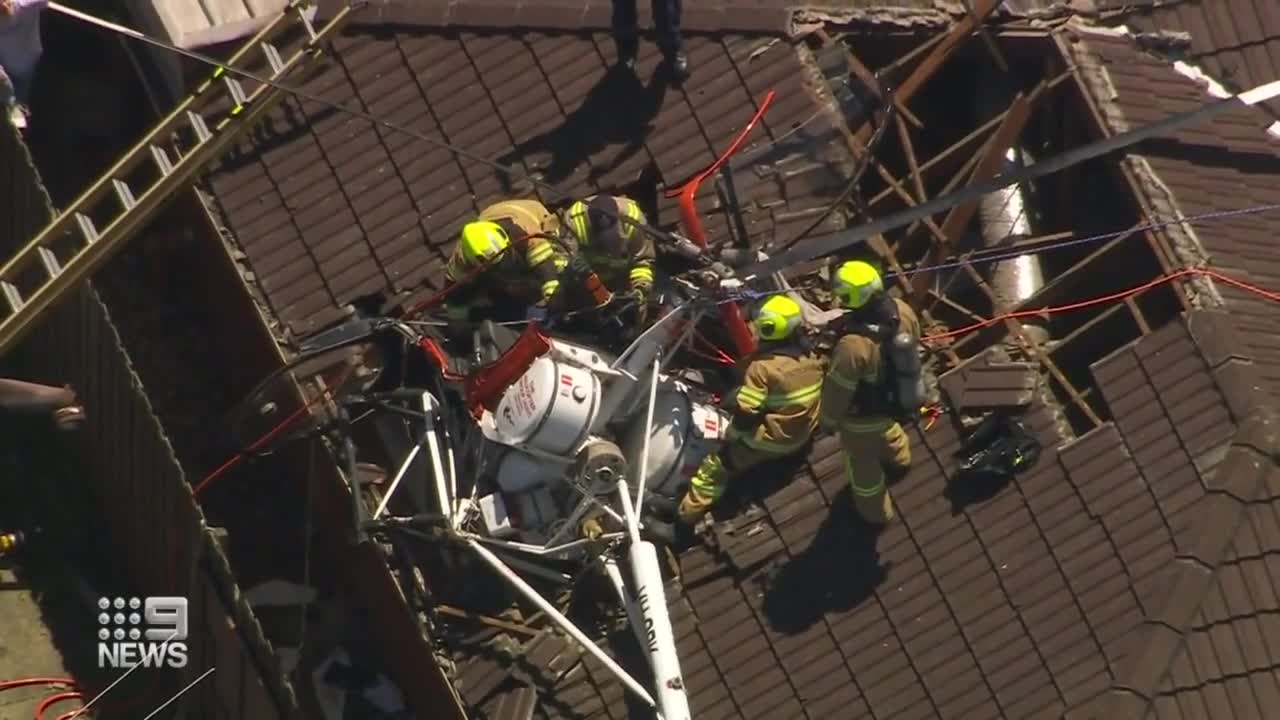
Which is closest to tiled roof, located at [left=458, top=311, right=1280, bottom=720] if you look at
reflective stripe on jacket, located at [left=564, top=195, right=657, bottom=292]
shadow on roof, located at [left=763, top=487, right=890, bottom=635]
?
shadow on roof, located at [left=763, top=487, right=890, bottom=635]

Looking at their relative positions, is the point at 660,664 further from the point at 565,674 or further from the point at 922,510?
the point at 922,510

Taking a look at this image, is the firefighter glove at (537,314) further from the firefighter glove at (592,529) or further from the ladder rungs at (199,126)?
the ladder rungs at (199,126)

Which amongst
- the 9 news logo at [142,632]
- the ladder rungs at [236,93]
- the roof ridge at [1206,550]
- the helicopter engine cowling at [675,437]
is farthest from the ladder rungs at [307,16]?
the roof ridge at [1206,550]

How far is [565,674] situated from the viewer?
17312mm

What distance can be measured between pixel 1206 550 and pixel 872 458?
3.16 meters

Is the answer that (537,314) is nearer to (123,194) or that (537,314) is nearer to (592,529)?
(592,529)

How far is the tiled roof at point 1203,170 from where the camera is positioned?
1747 cm

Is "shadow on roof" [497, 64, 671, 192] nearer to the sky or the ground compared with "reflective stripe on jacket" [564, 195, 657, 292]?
nearer to the sky

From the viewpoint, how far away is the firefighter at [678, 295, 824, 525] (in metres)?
17.0

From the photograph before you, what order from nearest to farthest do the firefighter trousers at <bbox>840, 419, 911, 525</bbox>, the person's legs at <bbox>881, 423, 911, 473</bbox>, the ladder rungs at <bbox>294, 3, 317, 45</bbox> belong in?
1. the firefighter trousers at <bbox>840, 419, 911, 525</bbox>
2. the person's legs at <bbox>881, 423, 911, 473</bbox>
3. the ladder rungs at <bbox>294, 3, 317, 45</bbox>

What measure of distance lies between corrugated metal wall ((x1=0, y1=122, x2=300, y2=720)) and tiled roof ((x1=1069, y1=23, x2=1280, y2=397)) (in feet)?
33.4

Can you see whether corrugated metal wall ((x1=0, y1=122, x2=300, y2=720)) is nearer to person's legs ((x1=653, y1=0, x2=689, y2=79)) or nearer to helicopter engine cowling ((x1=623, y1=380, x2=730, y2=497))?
helicopter engine cowling ((x1=623, y1=380, x2=730, y2=497))

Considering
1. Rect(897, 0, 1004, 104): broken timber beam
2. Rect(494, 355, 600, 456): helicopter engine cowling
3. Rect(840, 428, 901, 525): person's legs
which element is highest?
Rect(897, 0, 1004, 104): broken timber beam

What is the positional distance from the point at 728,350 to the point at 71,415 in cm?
716
